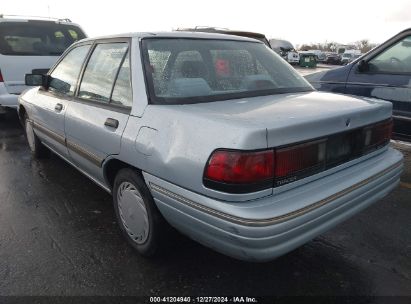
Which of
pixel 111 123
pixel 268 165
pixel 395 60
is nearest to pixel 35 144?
pixel 111 123

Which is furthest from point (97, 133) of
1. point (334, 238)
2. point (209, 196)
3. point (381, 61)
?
point (381, 61)

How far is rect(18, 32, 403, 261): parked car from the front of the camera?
1963mm

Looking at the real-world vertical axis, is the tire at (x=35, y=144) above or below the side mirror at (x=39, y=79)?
below

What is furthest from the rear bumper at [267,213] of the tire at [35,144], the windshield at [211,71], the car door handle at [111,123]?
the tire at [35,144]

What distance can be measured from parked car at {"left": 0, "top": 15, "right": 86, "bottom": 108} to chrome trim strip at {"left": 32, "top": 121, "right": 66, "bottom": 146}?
7.40 feet

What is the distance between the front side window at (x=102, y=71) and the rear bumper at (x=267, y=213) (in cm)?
93

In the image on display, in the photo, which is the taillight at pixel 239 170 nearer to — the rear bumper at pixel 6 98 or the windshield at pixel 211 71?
the windshield at pixel 211 71

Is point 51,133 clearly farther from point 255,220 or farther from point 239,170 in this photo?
point 255,220

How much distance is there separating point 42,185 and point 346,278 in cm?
318

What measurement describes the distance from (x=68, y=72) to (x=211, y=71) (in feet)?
5.46

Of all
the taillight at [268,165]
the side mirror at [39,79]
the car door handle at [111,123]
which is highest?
the side mirror at [39,79]

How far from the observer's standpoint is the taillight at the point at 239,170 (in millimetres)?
1933

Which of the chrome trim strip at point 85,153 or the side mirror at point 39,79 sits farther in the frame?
the side mirror at point 39,79

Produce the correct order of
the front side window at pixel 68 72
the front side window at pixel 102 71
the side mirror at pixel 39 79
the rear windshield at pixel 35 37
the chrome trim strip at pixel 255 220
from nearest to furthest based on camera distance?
the chrome trim strip at pixel 255 220 → the front side window at pixel 102 71 → the front side window at pixel 68 72 → the side mirror at pixel 39 79 → the rear windshield at pixel 35 37
